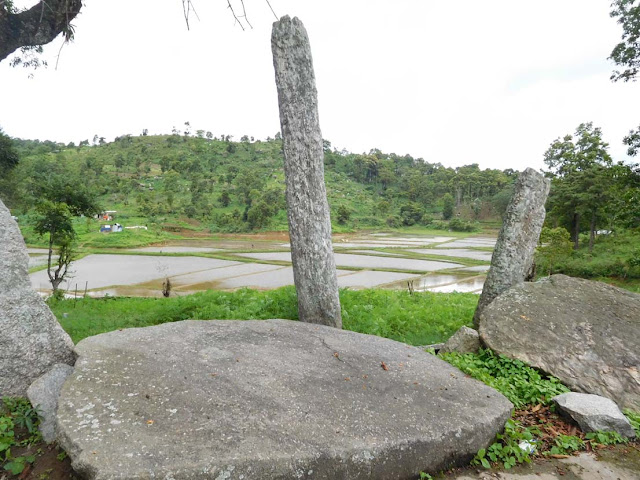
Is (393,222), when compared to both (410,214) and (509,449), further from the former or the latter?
(509,449)

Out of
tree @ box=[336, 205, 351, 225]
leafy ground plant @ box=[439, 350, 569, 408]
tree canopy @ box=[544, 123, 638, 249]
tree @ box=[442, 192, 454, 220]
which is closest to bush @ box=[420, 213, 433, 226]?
tree @ box=[442, 192, 454, 220]

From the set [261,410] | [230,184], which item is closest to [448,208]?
[230,184]

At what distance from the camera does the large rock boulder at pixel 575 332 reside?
170 inches

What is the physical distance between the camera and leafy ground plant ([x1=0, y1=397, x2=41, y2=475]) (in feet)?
8.21

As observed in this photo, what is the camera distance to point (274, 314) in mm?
6418

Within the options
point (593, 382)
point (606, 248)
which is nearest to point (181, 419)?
Result: point (593, 382)

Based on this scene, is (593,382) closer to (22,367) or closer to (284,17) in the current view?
(22,367)

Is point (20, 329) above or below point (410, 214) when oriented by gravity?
below

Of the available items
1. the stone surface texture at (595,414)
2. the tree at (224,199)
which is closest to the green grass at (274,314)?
the stone surface texture at (595,414)

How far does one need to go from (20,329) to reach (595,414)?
5110 mm

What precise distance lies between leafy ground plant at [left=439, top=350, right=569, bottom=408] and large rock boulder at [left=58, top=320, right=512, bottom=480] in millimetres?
495

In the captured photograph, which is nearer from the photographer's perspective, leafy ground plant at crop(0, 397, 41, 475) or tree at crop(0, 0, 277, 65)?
leafy ground plant at crop(0, 397, 41, 475)

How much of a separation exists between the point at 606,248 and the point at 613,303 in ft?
62.0

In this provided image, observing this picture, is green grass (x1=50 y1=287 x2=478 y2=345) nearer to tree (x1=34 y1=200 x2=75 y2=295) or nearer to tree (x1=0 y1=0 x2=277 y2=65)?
tree (x1=34 y1=200 x2=75 y2=295)
